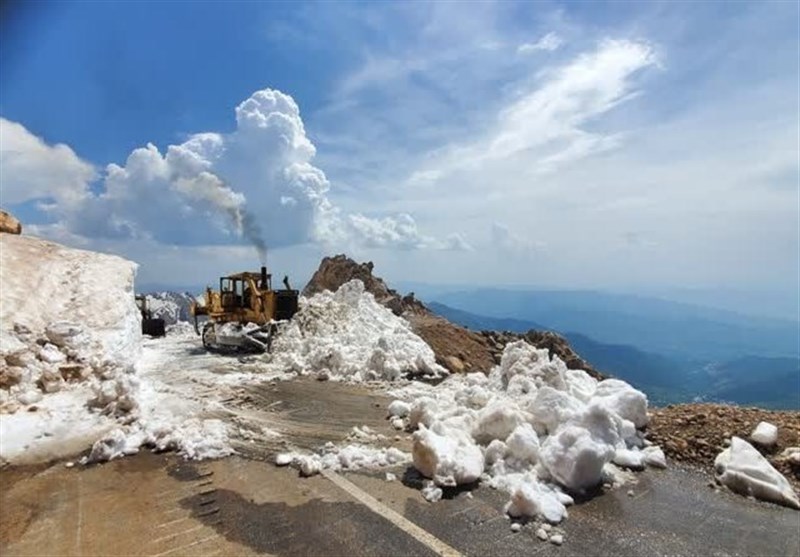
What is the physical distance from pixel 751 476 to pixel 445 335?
47.0 feet

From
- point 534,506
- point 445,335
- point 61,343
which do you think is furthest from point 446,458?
point 445,335

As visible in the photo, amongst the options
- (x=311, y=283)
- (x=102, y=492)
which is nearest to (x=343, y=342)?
(x=102, y=492)

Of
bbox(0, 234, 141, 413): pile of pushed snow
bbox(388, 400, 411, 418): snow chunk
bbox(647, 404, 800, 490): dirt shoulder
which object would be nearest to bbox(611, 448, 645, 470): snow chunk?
bbox(647, 404, 800, 490): dirt shoulder

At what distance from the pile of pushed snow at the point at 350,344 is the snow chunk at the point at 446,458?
656 cm

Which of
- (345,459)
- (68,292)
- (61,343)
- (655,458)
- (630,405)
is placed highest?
(68,292)

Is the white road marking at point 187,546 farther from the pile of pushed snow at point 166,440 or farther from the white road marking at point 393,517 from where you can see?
the pile of pushed snow at point 166,440

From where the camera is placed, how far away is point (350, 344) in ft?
53.3

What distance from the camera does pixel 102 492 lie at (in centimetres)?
646

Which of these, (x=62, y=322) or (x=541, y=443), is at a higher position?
(x=62, y=322)

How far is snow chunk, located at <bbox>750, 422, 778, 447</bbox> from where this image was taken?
688cm

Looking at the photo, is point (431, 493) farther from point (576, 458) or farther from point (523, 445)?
point (576, 458)

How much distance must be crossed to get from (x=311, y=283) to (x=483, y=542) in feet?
104

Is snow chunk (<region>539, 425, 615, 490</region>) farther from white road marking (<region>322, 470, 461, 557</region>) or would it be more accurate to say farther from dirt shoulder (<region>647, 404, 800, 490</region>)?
white road marking (<region>322, 470, 461, 557</region>)

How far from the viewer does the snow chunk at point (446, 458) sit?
21.0 feet
